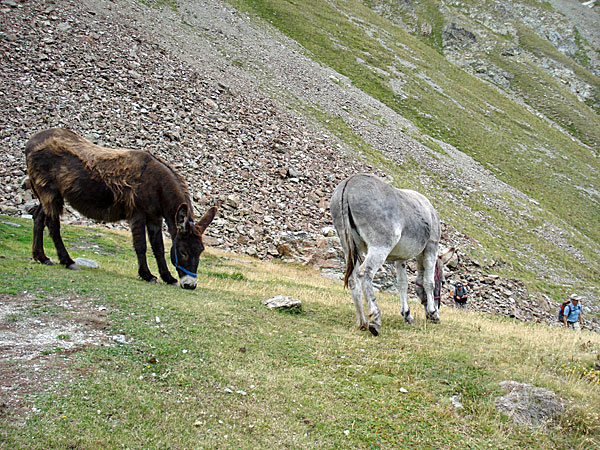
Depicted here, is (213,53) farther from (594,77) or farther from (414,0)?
(594,77)

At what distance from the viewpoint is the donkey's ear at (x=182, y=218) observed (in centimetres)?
1085

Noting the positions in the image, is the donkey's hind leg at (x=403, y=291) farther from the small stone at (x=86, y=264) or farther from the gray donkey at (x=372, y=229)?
the small stone at (x=86, y=264)

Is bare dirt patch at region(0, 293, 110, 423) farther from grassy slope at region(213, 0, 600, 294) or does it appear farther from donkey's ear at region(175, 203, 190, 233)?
grassy slope at region(213, 0, 600, 294)

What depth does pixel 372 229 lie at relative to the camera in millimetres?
9844

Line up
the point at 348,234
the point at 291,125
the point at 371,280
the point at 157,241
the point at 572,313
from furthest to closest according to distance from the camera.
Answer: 1. the point at 291,125
2. the point at 572,313
3. the point at 157,241
4. the point at 348,234
5. the point at 371,280

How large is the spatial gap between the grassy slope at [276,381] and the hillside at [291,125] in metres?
14.4

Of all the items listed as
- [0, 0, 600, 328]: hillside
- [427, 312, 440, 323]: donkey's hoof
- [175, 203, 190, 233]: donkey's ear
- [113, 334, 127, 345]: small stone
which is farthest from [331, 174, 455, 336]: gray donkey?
[0, 0, 600, 328]: hillside

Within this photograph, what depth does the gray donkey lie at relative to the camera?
9695mm

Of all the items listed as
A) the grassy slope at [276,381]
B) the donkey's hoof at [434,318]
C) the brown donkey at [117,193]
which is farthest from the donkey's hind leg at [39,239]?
the donkey's hoof at [434,318]

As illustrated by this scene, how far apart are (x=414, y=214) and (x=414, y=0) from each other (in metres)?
122

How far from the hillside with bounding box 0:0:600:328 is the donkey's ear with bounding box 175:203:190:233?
12.9 m

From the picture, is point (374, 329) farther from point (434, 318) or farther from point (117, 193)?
point (117, 193)

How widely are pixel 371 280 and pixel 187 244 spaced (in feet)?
14.8

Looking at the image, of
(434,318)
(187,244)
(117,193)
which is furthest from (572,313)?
(117,193)
